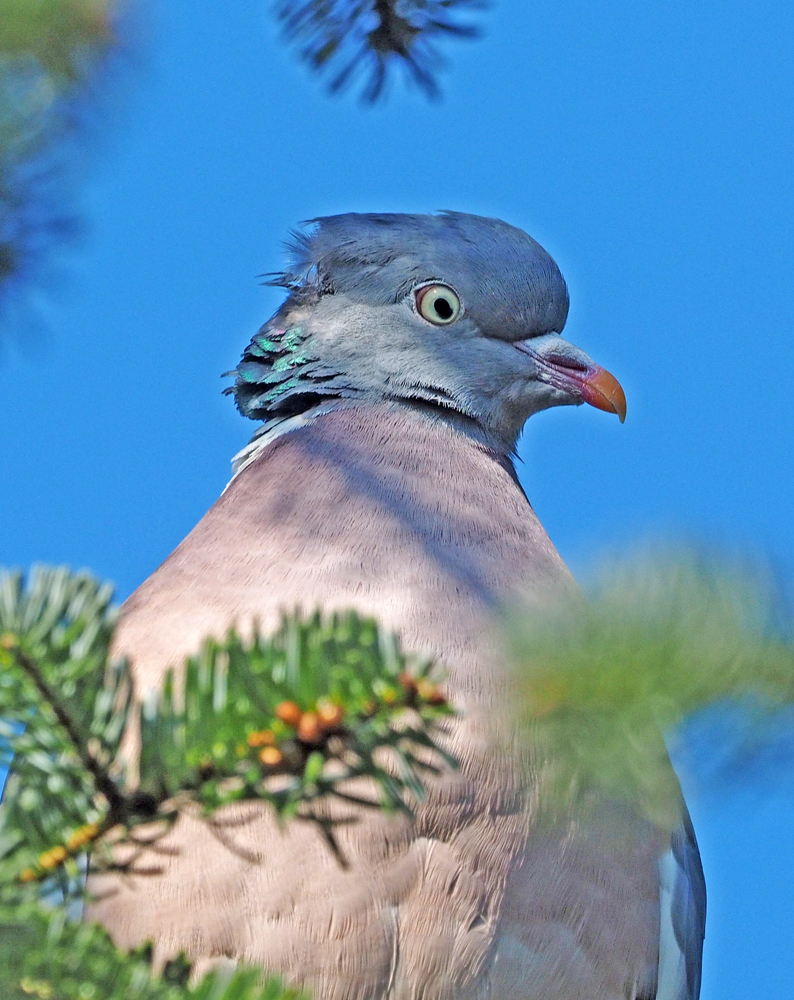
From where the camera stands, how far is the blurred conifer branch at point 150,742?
82cm

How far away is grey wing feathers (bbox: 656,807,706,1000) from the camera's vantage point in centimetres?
269

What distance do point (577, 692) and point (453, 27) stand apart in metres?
1.32

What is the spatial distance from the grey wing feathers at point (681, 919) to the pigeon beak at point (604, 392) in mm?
1146

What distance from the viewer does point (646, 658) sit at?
0.74 metres

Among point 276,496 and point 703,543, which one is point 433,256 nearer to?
point 276,496

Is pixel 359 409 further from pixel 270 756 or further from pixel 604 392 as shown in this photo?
pixel 270 756

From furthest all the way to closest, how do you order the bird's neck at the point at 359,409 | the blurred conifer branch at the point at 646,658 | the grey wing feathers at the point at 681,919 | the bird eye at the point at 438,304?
the bird eye at the point at 438,304 < the bird's neck at the point at 359,409 < the grey wing feathers at the point at 681,919 < the blurred conifer branch at the point at 646,658

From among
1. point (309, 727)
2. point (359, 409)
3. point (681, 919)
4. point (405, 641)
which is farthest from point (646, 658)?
point (359, 409)

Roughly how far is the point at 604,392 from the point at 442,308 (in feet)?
1.68

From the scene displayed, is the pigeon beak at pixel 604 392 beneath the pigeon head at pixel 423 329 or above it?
beneath

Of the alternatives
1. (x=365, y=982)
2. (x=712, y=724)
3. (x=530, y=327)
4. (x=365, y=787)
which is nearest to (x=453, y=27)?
(x=365, y=787)

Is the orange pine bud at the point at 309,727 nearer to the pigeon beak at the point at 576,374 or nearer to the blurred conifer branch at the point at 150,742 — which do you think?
the blurred conifer branch at the point at 150,742

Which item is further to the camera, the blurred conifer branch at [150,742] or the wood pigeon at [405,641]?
the wood pigeon at [405,641]

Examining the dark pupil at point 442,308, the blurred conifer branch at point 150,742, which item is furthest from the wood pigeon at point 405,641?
the blurred conifer branch at point 150,742
